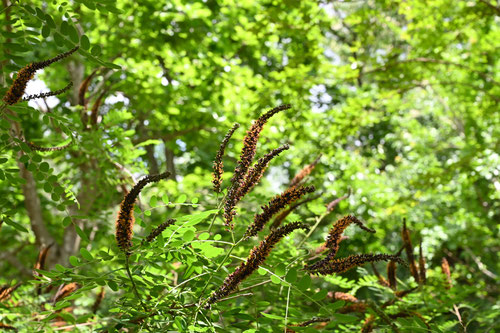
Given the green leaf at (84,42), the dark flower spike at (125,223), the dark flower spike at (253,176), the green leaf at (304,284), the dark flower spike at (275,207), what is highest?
the green leaf at (84,42)

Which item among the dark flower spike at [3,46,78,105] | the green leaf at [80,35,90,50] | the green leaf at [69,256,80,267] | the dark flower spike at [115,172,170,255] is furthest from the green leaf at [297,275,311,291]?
the green leaf at [80,35,90,50]

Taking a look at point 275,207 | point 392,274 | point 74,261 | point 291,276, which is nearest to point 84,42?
point 74,261

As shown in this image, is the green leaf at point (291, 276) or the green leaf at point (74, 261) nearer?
the green leaf at point (291, 276)

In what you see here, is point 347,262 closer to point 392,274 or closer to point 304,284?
point 304,284

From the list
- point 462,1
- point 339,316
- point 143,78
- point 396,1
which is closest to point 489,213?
point 462,1

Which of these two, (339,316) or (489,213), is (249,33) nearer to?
(339,316)

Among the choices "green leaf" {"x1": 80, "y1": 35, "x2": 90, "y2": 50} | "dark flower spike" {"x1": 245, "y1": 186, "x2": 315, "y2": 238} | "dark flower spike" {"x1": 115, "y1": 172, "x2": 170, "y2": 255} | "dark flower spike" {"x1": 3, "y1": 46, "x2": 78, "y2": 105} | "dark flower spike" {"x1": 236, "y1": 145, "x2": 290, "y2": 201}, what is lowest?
"dark flower spike" {"x1": 115, "y1": 172, "x2": 170, "y2": 255}

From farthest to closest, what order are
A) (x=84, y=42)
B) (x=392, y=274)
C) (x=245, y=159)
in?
(x=392, y=274), (x=84, y=42), (x=245, y=159)

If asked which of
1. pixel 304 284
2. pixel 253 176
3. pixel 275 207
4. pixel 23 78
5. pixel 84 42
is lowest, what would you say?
pixel 304 284

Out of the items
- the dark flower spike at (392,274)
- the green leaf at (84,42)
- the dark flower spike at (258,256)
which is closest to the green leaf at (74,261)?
the dark flower spike at (258,256)

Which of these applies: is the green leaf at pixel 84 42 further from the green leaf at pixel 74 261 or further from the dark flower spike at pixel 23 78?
the green leaf at pixel 74 261

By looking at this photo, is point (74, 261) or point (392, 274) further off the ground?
point (392, 274)

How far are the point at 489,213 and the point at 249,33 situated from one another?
24.7ft

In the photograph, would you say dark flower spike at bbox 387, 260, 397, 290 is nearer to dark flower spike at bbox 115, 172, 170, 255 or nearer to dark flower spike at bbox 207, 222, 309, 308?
dark flower spike at bbox 207, 222, 309, 308
